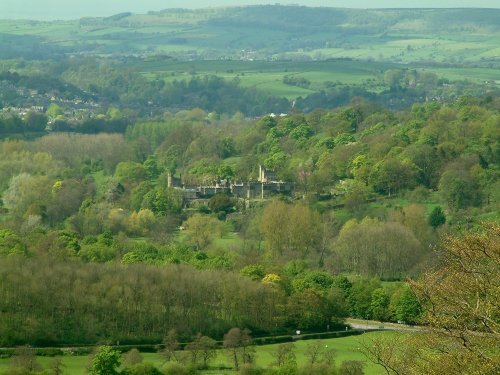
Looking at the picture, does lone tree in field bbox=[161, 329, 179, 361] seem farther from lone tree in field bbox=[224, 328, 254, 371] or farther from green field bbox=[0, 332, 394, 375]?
lone tree in field bbox=[224, 328, 254, 371]

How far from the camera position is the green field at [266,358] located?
145 ft

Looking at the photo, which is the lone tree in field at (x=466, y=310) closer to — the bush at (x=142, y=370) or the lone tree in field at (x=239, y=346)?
the bush at (x=142, y=370)

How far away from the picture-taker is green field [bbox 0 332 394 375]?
44.2 m

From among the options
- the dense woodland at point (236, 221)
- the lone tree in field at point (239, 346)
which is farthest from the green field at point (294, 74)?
the lone tree in field at point (239, 346)

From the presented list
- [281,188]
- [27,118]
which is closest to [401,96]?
[27,118]

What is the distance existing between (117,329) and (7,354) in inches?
191

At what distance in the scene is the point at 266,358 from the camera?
155 feet

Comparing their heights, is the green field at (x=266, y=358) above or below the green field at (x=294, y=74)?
above

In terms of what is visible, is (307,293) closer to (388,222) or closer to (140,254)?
(140,254)

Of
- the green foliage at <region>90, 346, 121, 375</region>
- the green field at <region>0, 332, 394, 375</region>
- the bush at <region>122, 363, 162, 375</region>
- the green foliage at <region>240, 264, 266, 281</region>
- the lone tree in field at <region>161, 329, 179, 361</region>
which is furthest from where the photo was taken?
the green foliage at <region>240, 264, 266, 281</region>

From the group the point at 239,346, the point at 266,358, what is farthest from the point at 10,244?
the point at 266,358

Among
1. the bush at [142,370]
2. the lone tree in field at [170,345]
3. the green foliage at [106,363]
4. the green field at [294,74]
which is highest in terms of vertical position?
the green foliage at [106,363]

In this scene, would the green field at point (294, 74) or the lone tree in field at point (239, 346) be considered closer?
the lone tree in field at point (239, 346)

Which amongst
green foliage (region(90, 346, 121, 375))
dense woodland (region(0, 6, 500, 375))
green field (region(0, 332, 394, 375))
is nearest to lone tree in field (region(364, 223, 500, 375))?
dense woodland (region(0, 6, 500, 375))
